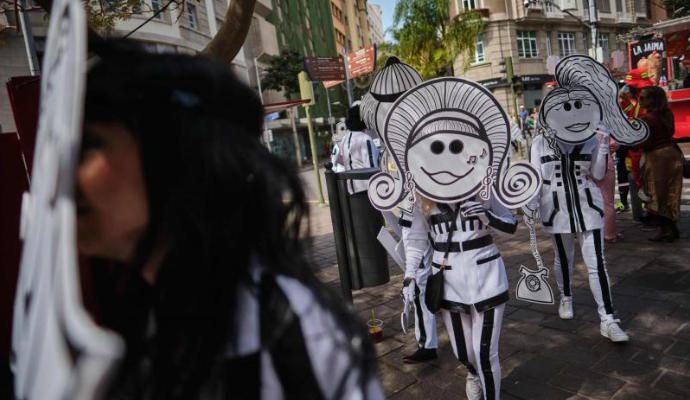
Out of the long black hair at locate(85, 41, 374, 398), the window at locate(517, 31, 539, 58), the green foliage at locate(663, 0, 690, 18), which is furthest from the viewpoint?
the window at locate(517, 31, 539, 58)

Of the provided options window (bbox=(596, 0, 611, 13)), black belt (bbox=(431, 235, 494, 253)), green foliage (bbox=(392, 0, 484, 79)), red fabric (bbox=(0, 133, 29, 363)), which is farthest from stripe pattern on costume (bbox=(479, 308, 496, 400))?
window (bbox=(596, 0, 611, 13))

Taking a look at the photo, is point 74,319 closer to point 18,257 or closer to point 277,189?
point 277,189

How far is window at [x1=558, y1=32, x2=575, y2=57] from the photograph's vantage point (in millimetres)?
31859

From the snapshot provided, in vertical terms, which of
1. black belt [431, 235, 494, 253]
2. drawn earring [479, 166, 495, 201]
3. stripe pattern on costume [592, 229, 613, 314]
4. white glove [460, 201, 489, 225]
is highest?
drawn earring [479, 166, 495, 201]

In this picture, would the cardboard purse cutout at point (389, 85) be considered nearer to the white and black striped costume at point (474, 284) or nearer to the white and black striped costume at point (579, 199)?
the white and black striped costume at point (474, 284)

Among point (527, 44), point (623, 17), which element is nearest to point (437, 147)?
point (527, 44)

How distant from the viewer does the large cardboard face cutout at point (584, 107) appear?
324cm

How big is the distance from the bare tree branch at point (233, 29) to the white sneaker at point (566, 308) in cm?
304

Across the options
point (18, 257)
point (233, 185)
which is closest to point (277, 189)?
point (233, 185)

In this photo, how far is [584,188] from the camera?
3365 mm

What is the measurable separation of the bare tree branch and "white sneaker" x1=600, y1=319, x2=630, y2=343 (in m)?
3.13

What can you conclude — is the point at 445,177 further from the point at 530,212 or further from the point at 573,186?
the point at 573,186

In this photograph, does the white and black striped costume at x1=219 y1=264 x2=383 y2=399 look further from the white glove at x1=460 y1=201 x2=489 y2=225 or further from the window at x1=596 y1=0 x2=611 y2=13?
the window at x1=596 y1=0 x2=611 y2=13

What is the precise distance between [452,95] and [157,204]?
73.3 inches
